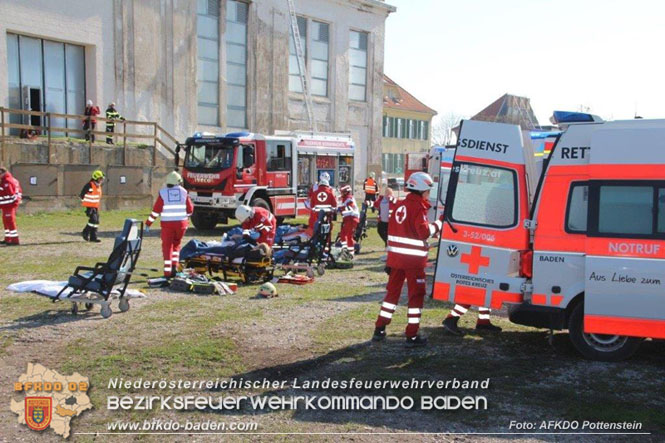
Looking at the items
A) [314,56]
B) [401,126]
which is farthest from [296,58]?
[401,126]

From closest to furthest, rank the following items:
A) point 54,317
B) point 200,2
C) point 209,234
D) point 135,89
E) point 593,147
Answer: point 593,147 < point 54,317 < point 209,234 < point 135,89 < point 200,2

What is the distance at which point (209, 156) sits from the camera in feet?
66.4

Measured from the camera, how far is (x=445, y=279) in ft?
26.0

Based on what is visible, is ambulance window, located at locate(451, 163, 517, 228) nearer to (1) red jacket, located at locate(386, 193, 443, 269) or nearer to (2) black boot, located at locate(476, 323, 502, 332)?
(1) red jacket, located at locate(386, 193, 443, 269)

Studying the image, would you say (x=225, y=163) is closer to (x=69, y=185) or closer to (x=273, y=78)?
(x=69, y=185)

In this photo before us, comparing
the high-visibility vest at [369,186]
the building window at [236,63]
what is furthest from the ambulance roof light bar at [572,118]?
the building window at [236,63]

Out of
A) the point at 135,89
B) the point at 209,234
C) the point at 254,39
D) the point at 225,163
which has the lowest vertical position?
the point at 209,234

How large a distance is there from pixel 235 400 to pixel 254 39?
29.0 meters

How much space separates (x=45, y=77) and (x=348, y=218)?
16.6 meters

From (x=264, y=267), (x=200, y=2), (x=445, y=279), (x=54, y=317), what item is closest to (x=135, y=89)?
(x=200, y=2)

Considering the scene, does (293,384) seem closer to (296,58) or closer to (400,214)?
(400,214)

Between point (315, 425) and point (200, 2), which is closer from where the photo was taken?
point (315, 425)

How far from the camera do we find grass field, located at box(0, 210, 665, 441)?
5762 mm

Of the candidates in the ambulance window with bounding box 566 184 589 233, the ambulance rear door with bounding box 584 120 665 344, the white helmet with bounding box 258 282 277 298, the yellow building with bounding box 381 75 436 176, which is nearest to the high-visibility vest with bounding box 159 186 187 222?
the white helmet with bounding box 258 282 277 298
